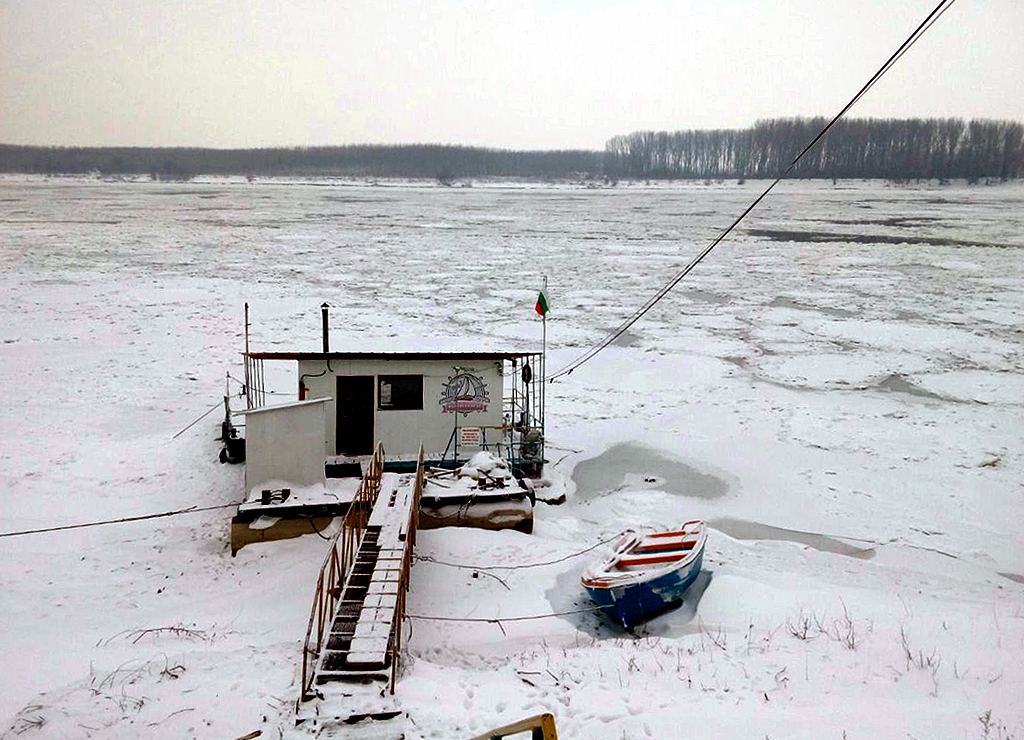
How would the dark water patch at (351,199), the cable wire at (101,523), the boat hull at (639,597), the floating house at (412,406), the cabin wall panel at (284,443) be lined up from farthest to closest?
1. the dark water patch at (351,199)
2. the floating house at (412,406)
3. the cabin wall panel at (284,443)
4. the cable wire at (101,523)
5. the boat hull at (639,597)

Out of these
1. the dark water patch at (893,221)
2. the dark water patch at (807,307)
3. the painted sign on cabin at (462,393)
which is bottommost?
the painted sign on cabin at (462,393)

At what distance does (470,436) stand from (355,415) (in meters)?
2.27

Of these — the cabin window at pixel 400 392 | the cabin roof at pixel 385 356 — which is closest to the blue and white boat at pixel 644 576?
the cabin roof at pixel 385 356

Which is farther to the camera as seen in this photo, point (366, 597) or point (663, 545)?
point (663, 545)

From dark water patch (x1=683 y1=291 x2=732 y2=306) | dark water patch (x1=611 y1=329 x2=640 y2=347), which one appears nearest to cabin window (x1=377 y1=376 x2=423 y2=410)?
dark water patch (x1=611 y1=329 x2=640 y2=347)

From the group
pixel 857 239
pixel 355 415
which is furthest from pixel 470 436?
pixel 857 239

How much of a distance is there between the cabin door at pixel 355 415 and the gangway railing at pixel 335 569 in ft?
6.05

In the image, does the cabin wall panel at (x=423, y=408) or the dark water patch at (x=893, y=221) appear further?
the dark water patch at (x=893, y=221)

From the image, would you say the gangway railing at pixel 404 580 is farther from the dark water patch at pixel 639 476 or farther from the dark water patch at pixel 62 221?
the dark water patch at pixel 62 221

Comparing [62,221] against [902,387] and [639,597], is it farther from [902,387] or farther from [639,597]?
[639,597]

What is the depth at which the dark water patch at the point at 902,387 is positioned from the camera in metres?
21.4

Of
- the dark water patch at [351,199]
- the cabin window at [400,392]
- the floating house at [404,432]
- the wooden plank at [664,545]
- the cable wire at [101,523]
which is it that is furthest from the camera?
the dark water patch at [351,199]

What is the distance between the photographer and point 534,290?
3497 centimetres

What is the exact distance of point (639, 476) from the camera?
1680 centimetres
